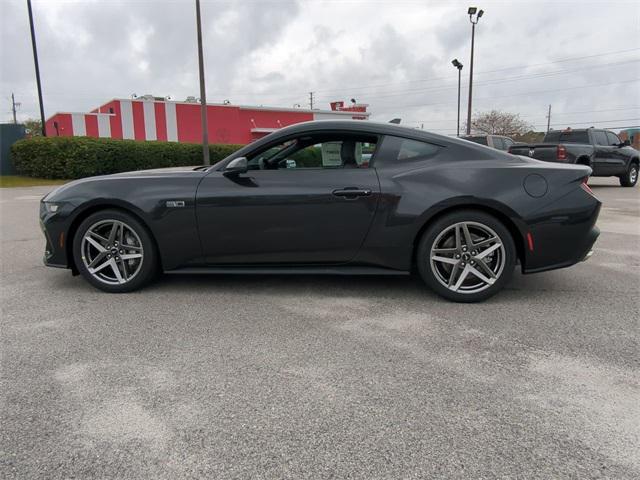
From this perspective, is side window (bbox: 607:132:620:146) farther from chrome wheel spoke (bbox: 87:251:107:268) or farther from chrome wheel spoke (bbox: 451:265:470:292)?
chrome wheel spoke (bbox: 87:251:107:268)

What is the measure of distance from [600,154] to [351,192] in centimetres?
1312

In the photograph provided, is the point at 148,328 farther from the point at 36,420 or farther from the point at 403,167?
the point at 403,167

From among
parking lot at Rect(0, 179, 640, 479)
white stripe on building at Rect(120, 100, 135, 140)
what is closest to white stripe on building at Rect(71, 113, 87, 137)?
white stripe on building at Rect(120, 100, 135, 140)

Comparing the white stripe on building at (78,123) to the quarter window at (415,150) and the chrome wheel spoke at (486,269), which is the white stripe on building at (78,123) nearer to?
the quarter window at (415,150)

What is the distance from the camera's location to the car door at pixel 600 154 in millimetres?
13992

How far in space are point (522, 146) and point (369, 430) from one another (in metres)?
12.4

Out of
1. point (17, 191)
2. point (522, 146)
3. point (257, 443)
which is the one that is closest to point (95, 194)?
point (257, 443)

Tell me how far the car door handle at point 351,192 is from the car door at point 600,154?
12696mm

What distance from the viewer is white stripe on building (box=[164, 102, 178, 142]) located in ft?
112

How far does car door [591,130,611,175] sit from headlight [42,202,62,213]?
1420 centimetres

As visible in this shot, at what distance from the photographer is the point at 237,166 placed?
3910 millimetres

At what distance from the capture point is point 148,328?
3.42 m

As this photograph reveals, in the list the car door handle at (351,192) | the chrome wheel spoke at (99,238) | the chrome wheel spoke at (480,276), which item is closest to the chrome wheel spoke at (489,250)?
the chrome wheel spoke at (480,276)

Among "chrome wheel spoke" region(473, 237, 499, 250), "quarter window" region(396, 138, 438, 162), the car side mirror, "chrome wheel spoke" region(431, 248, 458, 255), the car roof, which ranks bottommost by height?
"chrome wheel spoke" region(431, 248, 458, 255)
